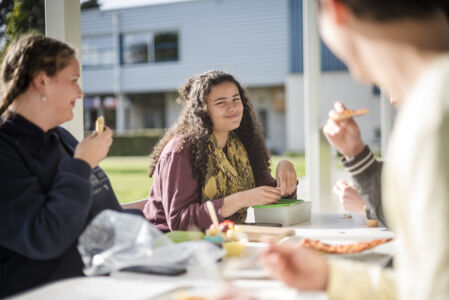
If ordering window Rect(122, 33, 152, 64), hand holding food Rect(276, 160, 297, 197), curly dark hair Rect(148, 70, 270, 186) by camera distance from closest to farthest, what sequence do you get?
curly dark hair Rect(148, 70, 270, 186) < hand holding food Rect(276, 160, 297, 197) < window Rect(122, 33, 152, 64)

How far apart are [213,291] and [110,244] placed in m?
0.34

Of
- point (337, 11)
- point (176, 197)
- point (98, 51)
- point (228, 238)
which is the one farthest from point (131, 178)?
point (337, 11)

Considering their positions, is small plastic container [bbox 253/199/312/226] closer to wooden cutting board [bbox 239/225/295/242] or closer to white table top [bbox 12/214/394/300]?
wooden cutting board [bbox 239/225/295/242]

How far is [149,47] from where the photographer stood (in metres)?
19.1

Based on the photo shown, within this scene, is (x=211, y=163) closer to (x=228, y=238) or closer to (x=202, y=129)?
(x=202, y=129)

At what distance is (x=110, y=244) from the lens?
4.28 feet

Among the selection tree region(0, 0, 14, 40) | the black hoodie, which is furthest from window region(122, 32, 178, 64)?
the black hoodie

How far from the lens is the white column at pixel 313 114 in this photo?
372 cm

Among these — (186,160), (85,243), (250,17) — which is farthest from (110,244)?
(250,17)

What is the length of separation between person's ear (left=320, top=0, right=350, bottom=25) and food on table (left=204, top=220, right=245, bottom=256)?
885 millimetres

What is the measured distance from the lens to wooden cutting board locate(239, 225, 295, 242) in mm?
1829

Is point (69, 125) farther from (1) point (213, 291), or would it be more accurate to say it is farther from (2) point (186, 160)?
(1) point (213, 291)

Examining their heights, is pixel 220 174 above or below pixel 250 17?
below

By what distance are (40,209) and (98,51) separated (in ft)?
63.3
